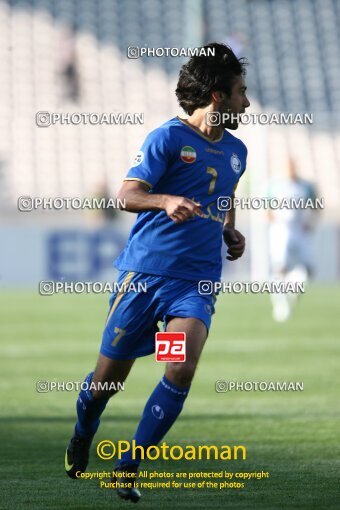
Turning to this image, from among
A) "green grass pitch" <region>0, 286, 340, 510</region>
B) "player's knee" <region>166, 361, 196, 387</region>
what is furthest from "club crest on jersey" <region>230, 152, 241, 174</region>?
"green grass pitch" <region>0, 286, 340, 510</region>

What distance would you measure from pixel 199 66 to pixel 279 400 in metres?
4.43

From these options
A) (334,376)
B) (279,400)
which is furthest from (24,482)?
(334,376)

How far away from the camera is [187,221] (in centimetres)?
556

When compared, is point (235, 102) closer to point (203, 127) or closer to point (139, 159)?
point (203, 127)

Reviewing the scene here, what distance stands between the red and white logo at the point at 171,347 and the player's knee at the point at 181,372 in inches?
1.2

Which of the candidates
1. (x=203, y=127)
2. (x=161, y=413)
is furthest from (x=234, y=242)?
(x=161, y=413)

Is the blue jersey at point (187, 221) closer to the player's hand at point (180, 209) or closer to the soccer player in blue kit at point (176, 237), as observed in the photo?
the soccer player in blue kit at point (176, 237)

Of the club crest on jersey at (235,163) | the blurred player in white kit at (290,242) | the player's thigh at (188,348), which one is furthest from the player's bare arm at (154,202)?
the blurred player in white kit at (290,242)

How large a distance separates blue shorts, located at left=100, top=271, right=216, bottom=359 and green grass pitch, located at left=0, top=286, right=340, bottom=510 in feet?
2.14

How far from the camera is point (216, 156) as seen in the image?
566 centimetres

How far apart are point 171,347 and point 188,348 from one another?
0.26 ft

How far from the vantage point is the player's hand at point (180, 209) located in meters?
5.20

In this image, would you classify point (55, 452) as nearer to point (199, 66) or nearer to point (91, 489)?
point (91, 489)

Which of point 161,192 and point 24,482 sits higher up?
point 161,192
